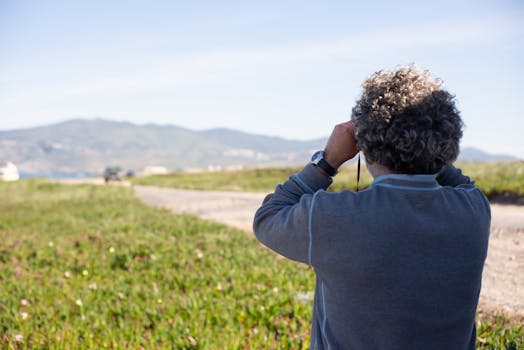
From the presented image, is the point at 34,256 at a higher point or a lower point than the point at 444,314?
lower

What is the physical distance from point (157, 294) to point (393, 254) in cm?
398

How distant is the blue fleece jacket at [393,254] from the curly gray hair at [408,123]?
7cm

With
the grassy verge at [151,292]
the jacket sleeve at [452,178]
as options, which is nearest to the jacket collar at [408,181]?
the jacket sleeve at [452,178]

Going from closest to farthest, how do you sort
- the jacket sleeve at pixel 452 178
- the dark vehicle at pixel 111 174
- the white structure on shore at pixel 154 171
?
the jacket sleeve at pixel 452 178 < the dark vehicle at pixel 111 174 < the white structure on shore at pixel 154 171

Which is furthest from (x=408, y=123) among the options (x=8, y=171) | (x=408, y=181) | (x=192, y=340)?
(x=8, y=171)

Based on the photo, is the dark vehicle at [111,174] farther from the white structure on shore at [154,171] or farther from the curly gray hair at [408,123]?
the curly gray hair at [408,123]

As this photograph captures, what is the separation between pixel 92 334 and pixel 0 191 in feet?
85.1

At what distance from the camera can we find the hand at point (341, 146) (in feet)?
5.76

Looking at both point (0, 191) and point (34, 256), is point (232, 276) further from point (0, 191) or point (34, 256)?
point (0, 191)

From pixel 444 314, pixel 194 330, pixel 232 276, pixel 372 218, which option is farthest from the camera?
pixel 232 276

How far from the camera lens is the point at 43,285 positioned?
19.3ft

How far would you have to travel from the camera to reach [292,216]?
1.65 m

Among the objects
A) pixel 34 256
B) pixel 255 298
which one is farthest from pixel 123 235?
pixel 255 298

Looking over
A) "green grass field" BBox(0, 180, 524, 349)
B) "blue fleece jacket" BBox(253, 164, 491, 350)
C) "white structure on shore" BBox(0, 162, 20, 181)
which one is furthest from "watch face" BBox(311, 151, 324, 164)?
"white structure on shore" BBox(0, 162, 20, 181)
